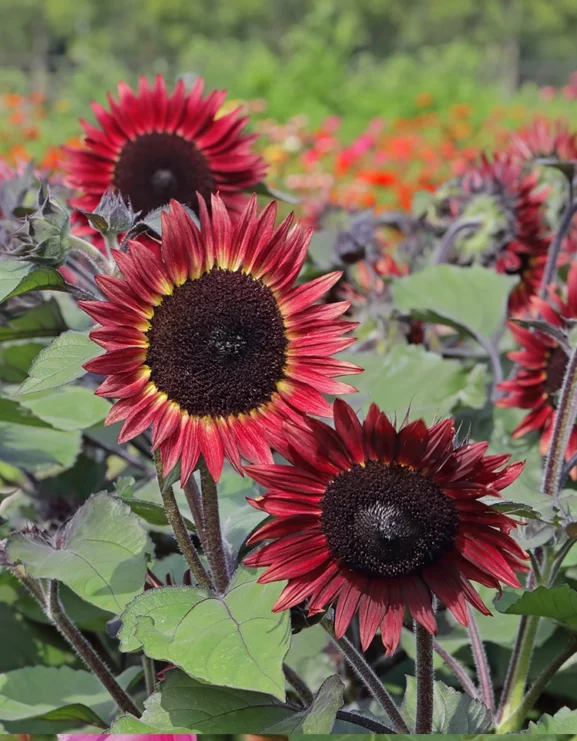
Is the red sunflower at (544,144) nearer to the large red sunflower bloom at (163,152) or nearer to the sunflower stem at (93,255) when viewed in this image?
the large red sunflower bloom at (163,152)

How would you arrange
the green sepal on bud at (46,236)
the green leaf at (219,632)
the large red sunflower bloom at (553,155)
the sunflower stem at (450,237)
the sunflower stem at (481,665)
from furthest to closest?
the large red sunflower bloom at (553,155), the sunflower stem at (450,237), the sunflower stem at (481,665), the green sepal on bud at (46,236), the green leaf at (219,632)

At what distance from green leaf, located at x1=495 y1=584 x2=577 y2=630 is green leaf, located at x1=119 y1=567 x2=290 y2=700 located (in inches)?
5.8

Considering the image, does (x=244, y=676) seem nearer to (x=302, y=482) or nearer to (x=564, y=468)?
(x=302, y=482)

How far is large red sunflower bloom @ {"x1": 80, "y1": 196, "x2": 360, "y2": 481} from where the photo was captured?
0.50 meters

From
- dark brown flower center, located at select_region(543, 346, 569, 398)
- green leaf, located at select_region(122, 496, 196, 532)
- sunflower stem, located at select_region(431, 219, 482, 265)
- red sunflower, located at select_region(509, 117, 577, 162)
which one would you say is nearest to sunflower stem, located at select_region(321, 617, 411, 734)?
green leaf, located at select_region(122, 496, 196, 532)

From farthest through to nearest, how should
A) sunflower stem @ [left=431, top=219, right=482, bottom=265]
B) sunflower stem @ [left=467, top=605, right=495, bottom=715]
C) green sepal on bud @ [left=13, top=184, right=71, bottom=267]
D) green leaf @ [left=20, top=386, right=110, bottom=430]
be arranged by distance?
sunflower stem @ [left=431, top=219, right=482, bottom=265]
green leaf @ [left=20, top=386, right=110, bottom=430]
sunflower stem @ [left=467, top=605, right=495, bottom=715]
green sepal on bud @ [left=13, top=184, right=71, bottom=267]

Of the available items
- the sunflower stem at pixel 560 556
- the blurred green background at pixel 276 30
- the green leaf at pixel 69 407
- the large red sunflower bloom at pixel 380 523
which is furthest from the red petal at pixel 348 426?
the blurred green background at pixel 276 30

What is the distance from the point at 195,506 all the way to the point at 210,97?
1.55ft

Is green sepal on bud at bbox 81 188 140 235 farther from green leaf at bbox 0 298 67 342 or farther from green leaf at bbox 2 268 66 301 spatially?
green leaf at bbox 0 298 67 342

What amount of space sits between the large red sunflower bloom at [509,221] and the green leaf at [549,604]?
0.60 meters

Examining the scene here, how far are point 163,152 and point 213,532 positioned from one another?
438 millimetres

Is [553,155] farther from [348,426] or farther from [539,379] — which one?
[348,426]

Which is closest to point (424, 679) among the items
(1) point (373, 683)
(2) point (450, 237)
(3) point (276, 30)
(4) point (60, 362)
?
(1) point (373, 683)

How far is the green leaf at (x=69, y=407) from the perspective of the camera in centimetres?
79
